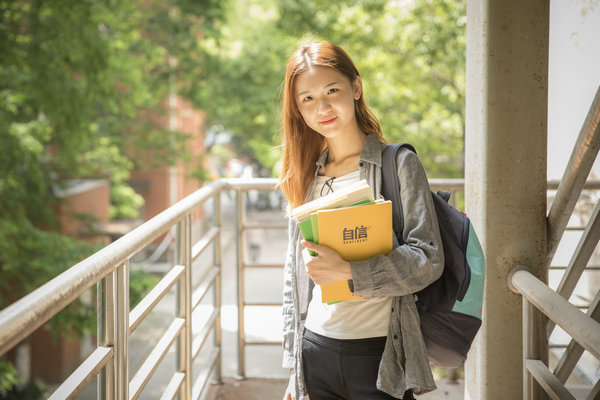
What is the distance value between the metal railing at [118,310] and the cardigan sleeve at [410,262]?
2.12 feet

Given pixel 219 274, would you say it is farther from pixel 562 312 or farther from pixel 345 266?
pixel 562 312

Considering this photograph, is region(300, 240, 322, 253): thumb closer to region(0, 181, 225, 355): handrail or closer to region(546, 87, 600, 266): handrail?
region(0, 181, 225, 355): handrail

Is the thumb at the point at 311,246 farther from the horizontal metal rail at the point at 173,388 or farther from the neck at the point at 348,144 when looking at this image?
the horizontal metal rail at the point at 173,388

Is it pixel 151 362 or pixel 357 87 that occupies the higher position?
pixel 357 87

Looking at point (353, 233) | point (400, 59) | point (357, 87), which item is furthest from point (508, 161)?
point (400, 59)

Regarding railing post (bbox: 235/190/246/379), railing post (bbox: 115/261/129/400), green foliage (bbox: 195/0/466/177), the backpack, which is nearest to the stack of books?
the backpack

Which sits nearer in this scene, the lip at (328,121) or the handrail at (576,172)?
the lip at (328,121)

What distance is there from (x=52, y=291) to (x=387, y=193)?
3.01 ft

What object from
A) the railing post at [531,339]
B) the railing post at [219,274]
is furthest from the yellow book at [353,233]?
the railing post at [219,274]

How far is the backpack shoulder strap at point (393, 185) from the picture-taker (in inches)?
66.1

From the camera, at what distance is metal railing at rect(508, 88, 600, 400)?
1493 mm

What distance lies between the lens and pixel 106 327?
63.8 inches

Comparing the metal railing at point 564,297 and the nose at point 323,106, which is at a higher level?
the nose at point 323,106

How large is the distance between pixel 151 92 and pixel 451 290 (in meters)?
13.1
